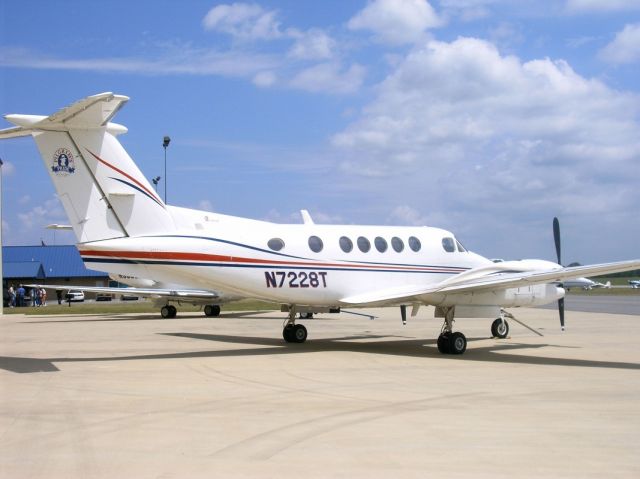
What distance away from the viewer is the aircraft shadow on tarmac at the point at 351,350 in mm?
14422

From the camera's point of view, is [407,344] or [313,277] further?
[407,344]

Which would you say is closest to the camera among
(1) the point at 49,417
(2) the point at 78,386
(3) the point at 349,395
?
(1) the point at 49,417

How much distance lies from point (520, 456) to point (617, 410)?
123 inches

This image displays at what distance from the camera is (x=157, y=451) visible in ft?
22.8

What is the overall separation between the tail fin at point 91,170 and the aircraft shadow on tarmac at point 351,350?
2.86 m

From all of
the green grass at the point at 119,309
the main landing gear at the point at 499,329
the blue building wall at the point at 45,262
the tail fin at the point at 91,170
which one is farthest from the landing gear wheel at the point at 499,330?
the blue building wall at the point at 45,262

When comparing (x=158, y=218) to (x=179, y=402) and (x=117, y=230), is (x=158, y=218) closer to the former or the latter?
(x=117, y=230)

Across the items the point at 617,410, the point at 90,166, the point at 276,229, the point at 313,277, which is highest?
the point at 90,166

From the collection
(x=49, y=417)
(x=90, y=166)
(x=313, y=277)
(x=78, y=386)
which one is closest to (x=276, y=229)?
(x=313, y=277)

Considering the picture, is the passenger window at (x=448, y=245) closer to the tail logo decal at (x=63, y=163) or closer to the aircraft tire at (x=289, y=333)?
the aircraft tire at (x=289, y=333)

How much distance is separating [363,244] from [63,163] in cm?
716

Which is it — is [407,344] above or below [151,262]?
below

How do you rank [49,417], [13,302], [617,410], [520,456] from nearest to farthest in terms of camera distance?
[520,456], [49,417], [617,410], [13,302]

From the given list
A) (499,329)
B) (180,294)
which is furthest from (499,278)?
(180,294)
